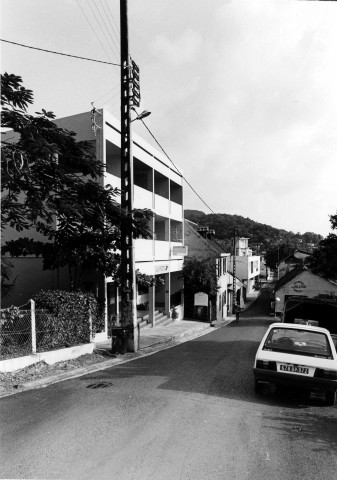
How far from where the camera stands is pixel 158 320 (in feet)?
74.0

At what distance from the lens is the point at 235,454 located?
4.58 m

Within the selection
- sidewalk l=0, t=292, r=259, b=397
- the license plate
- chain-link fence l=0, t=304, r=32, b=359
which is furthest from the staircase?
the license plate

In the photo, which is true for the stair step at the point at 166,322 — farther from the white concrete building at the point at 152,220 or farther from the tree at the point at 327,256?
the tree at the point at 327,256

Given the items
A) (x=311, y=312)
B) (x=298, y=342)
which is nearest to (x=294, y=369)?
(x=298, y=342)

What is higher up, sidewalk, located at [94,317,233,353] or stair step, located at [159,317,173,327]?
sidewalk, located at [94,317,233,353]

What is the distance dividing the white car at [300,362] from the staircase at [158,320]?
43.9 ft

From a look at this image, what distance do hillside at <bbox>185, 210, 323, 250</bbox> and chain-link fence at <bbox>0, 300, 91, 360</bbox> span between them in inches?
1463

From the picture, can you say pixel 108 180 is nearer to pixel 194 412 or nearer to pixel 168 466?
pixel 194 412

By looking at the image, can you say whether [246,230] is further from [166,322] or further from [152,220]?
[152,220]

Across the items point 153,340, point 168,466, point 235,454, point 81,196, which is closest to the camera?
point 168,466

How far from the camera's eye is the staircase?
813 inches

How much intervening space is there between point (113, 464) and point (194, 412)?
2067mm

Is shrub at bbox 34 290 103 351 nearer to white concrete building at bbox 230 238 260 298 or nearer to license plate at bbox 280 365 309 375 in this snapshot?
license plate at bbox 280 365 309 375

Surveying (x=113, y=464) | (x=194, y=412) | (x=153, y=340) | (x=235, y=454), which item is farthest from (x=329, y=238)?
(x=113, y=464)
